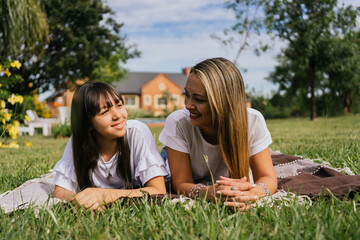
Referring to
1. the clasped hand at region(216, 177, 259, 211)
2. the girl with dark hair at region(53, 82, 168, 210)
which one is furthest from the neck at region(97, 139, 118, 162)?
the clasped hand at region(216, 177, 259, 211)

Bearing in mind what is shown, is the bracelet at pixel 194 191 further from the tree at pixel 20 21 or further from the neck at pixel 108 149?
the tree at pixel 20 21

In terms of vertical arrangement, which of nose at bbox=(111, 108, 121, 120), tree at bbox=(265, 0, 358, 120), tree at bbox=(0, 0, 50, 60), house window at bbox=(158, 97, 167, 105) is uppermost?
tree at bbox=(265, 0, 358, 120)

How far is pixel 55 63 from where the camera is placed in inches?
600

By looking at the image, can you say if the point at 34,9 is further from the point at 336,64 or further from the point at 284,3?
the point at 336,64

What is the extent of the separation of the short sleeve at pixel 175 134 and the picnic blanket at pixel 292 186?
16.0 inches

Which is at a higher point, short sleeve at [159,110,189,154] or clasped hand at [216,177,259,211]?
short sleeve at [159,110,189,154]

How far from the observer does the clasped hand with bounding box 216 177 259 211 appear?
1.89 meters

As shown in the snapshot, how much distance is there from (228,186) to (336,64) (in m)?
17.7

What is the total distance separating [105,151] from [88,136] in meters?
0.19

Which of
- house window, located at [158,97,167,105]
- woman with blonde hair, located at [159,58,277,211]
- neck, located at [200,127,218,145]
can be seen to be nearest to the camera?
woman with blonde hair, located at [159,58,277,211]

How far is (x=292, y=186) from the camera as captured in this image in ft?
8.29

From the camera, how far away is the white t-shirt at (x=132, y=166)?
8.00ft

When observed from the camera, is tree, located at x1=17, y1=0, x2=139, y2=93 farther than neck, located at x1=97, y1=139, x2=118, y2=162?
Yes

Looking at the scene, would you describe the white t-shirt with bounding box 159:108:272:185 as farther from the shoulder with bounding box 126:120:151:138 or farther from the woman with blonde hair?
the shoulder with bounding box 126:120:151:138
